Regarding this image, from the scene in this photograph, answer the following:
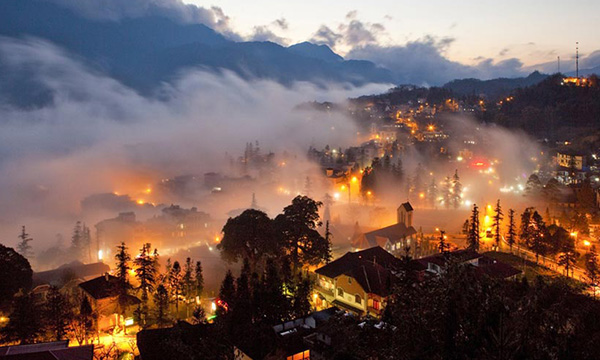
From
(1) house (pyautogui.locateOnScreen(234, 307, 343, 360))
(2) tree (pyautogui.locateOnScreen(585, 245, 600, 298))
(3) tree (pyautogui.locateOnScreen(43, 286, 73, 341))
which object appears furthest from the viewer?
(2) tree (pyautogui.locateOnScreen(585, 245, 600, 298))

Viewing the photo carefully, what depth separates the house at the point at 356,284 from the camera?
27.2 m

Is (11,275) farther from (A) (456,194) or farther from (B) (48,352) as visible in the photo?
(A) (456,194)

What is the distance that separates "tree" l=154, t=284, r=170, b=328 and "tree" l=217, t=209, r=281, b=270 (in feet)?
21.9

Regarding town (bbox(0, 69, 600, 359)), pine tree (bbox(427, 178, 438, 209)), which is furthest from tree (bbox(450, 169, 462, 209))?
pine tree (bbox(427, 178, 438, 209))

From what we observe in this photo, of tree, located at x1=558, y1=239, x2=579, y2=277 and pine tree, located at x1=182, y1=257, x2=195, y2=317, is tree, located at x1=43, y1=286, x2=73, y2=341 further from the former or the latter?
tree, located at x1=558, y1=239, x2=579, y2=277

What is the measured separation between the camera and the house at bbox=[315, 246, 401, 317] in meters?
27.2

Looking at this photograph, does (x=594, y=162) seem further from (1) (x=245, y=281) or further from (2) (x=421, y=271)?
(1) (x=245, y=281)

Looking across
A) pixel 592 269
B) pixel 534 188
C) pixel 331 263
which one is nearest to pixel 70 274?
pixel 331 263

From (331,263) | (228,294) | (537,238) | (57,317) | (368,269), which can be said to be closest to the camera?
(57,317)

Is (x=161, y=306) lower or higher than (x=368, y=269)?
lower

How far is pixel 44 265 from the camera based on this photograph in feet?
206

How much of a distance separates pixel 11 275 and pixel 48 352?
15191 millimetres

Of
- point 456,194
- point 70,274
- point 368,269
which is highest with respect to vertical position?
point 456,194

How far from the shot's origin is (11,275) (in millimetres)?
29500
